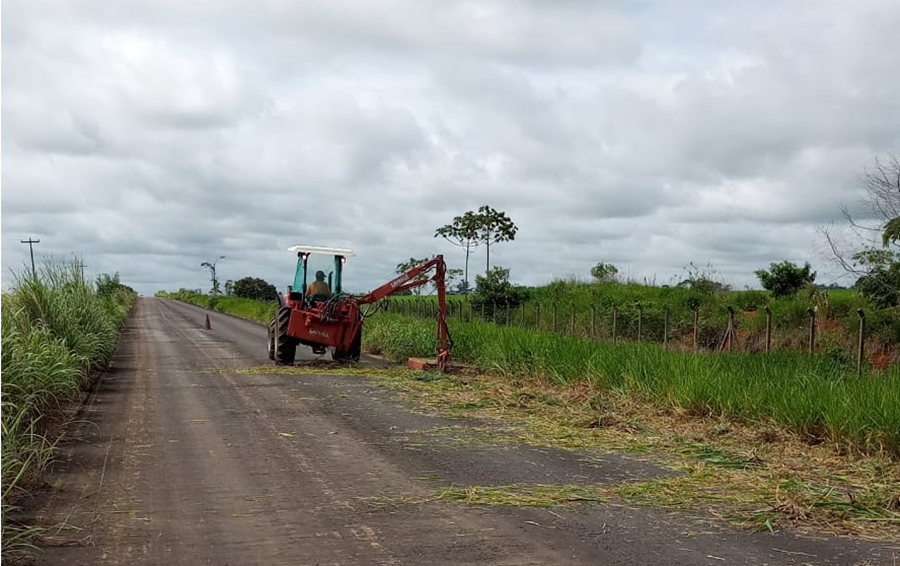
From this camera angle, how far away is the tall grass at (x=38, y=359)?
26.9 ft

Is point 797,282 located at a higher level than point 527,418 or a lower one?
higher

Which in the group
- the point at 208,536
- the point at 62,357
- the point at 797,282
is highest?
the point at 797,282

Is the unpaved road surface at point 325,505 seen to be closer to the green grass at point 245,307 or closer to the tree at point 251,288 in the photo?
the green grass at point 245,307

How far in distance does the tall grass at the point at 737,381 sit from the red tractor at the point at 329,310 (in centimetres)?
210

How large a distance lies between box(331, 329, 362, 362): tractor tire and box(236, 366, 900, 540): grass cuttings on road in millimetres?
5249

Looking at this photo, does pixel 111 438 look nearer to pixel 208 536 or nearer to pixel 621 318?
pixel 208 536

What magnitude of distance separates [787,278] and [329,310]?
1781cm

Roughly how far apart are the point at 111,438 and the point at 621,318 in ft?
69.9

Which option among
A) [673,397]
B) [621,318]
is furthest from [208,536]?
[621,318]

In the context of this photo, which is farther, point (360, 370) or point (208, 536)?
point (360, 370)

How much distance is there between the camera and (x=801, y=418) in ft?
36.7

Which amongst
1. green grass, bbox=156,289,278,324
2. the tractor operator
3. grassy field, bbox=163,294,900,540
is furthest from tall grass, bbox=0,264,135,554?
green grass, bbox=156,289,278,324

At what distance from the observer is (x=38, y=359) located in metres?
12.5

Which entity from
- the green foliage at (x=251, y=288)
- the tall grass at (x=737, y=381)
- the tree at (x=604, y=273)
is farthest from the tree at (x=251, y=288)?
the tall grass at (x=737, y=381)
